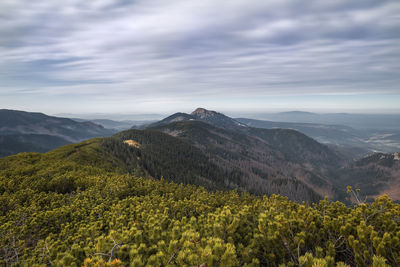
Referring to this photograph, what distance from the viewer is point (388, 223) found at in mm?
6609

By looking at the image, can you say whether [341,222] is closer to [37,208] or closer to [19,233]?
[19,233]

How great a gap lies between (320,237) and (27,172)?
37758 mm

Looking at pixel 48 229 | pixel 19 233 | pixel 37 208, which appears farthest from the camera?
pixel 37 208

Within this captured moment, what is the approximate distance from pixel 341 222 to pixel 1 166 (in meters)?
60.3

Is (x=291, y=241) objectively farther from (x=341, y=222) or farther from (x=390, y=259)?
(x=390, y=259)

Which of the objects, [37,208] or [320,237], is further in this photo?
[37,208]

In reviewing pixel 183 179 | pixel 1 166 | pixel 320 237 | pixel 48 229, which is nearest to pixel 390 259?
pixel 320 237

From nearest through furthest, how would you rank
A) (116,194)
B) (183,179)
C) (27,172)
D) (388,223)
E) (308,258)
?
(308,258)
(388,223)
(116,194)
(27,172)
(183,179)

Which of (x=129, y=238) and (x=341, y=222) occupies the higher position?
(x=341, y=222)

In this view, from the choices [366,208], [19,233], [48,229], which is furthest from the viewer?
[48,229]

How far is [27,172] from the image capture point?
2794 centimetres

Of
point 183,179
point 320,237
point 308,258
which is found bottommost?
point 183,179

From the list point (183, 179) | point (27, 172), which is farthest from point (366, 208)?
point (183, 179)

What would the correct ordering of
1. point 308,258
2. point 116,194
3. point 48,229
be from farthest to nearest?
point 116,194 < point 48,229 < point 308,258
